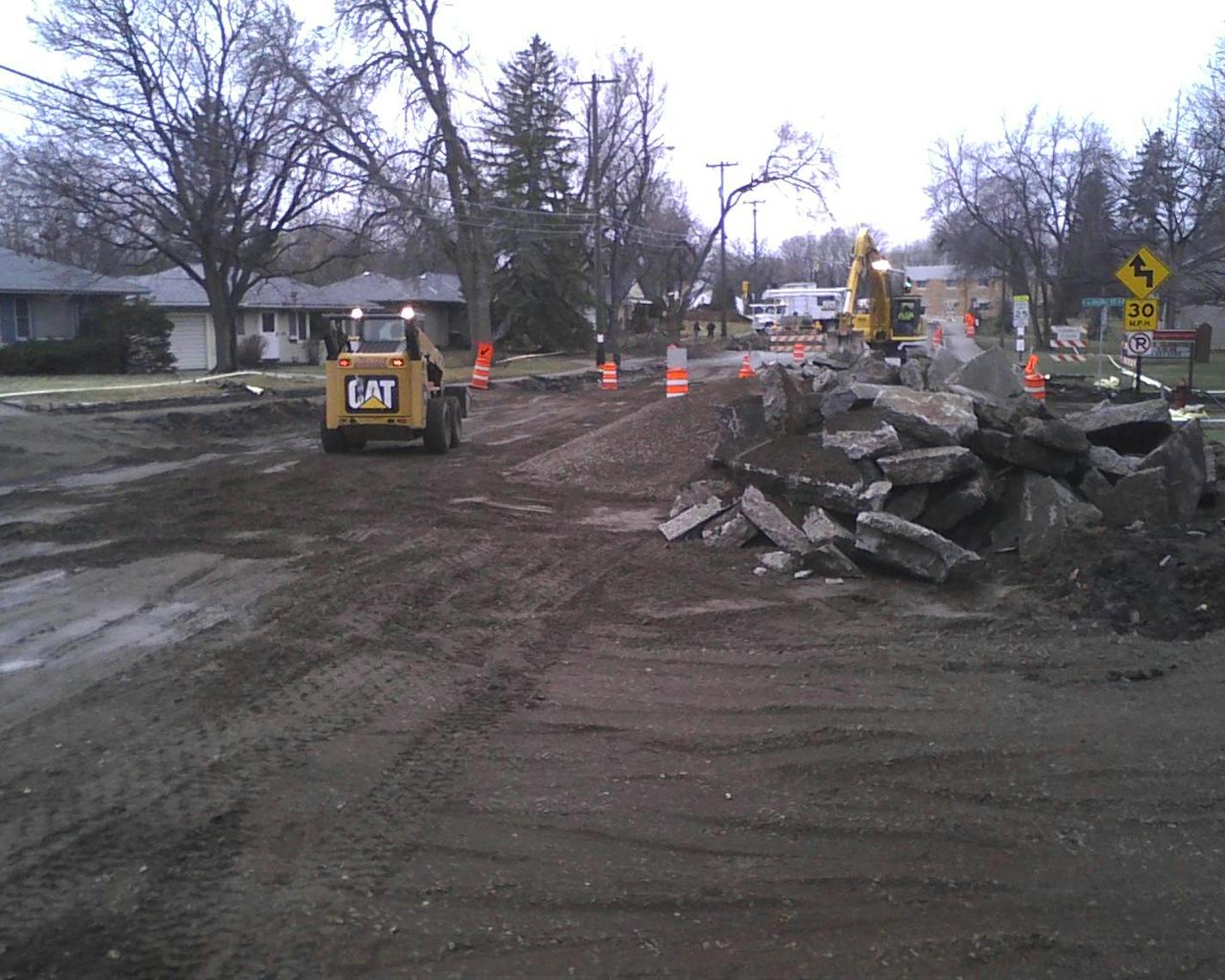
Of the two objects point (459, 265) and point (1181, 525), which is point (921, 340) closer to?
point (459, 265)

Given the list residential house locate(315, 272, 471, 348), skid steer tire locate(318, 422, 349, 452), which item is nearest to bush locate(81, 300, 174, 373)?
residential house locate(315, 272, 471, 348)

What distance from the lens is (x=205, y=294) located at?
51.1 m

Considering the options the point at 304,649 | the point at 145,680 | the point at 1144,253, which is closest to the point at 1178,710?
the point at 304,649

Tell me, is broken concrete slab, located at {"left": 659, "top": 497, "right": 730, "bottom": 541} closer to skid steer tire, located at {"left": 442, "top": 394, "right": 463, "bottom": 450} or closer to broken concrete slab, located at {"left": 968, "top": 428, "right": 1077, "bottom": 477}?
broken concrete slab, located at {"left": 968, "top": 428, "right": 1077, "bottom": 477}

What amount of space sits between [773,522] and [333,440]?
401 inches

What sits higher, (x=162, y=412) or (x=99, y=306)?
(x=99, y=306)

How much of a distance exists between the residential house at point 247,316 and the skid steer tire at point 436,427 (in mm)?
29886

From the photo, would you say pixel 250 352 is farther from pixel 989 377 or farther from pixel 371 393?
pixel 989 377

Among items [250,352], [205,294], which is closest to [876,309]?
[250,352]

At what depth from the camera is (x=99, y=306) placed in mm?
42281

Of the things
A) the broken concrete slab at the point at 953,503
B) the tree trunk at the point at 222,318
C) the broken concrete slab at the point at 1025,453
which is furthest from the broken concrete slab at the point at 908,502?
the tree trunk at the point at 222,318

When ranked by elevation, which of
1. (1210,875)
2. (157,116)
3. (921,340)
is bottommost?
(1210,875)

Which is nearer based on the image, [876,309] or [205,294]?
[876,309]

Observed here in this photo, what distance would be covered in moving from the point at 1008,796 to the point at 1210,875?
983mm
